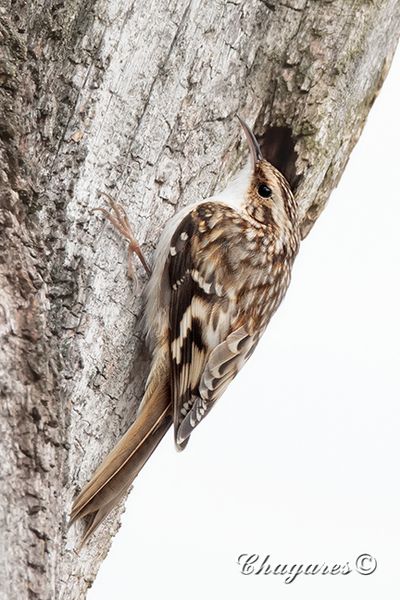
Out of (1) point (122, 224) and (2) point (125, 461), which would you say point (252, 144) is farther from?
(2) point (125, 461)

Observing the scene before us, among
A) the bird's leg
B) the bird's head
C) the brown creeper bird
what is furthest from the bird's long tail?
the bird's head

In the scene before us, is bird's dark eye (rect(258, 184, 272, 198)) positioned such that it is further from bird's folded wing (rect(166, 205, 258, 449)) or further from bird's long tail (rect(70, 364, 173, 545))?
bird's long tail (rect(70, 364, 173, 545))

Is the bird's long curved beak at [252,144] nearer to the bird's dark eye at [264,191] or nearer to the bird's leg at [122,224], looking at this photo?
the bird's dark eye at [264,191]

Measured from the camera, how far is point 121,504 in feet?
7.56

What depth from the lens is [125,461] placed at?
Answer: 2.17m

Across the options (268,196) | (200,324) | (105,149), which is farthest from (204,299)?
(105,149)

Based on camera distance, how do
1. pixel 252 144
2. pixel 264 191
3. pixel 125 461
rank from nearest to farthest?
1. pixel 125 461
2. pixel 252 144
3. pixel 264 191

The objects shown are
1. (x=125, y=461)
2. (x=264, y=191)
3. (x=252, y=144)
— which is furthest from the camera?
(x=264, y=191)

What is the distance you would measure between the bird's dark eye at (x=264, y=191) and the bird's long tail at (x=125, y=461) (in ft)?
1.80

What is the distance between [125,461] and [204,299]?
1.59 feet

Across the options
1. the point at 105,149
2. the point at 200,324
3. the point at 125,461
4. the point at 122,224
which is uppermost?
the point at 105,149

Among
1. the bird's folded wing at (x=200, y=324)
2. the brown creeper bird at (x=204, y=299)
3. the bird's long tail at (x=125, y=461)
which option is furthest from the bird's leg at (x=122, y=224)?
the bird's long tail at (x=125, y=461)

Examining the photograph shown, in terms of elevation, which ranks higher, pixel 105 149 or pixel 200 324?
pixel 105 149

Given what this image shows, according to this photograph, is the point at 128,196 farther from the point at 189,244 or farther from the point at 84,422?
the point at 84,422
